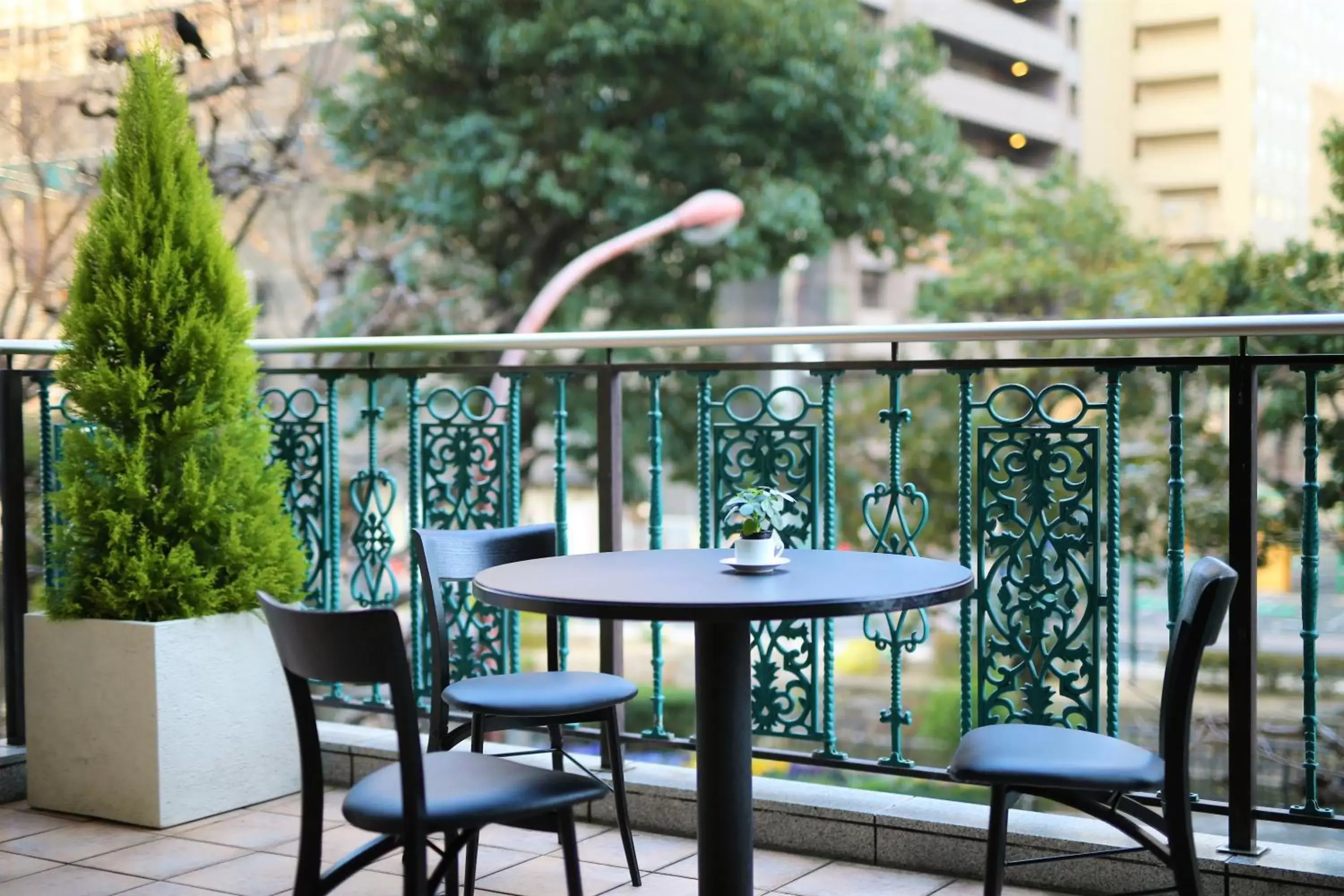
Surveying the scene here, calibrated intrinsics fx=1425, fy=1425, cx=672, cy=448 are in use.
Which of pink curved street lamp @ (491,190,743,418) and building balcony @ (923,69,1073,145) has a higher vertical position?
building balcony @ (923,69,1073,145)

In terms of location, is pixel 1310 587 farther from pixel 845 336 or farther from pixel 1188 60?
pixel 1188 60

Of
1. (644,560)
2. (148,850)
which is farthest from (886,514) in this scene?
(148,850)

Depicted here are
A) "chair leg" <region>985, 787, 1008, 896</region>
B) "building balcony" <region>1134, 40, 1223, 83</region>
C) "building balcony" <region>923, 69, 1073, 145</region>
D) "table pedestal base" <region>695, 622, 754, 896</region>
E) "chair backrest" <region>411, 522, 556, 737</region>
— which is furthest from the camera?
"building balcony" <region>923, 69, 1073, 145</region>

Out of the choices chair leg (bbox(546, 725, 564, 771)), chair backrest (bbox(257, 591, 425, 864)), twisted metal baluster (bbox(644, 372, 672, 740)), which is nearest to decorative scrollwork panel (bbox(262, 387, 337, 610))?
twisted metal baluster (bbox(644, 372, 672, 740))

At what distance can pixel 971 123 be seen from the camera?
111 feet

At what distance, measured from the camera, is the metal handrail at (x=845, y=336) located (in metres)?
2.74

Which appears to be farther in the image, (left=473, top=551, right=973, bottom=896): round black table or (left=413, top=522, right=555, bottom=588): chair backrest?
(left=413, top=522, right=555, bottom=588): chair backrest

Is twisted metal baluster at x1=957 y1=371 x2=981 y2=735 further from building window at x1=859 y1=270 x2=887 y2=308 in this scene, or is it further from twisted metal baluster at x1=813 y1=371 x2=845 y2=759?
building window at x1=859 y1=270 x2=887 y2=308

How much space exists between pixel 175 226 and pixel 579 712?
176 cm

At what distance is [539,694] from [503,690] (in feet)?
0.29

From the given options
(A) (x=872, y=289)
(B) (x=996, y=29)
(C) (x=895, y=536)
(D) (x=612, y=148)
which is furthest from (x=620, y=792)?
(B) (x=996, y=29)

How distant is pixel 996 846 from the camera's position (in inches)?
90.7

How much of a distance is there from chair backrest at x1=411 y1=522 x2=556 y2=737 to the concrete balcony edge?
0.53 metres

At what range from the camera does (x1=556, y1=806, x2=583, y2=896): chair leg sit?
2244 millimetres
